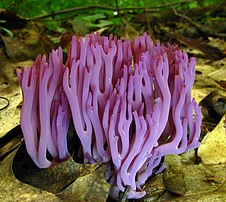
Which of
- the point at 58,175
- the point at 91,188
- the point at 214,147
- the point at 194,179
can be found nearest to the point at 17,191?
the point at 58,175

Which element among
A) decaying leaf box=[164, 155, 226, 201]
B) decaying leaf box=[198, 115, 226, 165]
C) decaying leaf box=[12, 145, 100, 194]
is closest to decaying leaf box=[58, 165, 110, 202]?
decaying leaf box=[12, 145, 100, 194]

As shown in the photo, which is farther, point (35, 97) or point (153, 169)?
point (153, 169)

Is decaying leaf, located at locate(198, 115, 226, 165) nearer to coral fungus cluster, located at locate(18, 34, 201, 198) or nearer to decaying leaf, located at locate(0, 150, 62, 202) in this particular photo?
coral fungus cluster, located at locate(18, 34, 201, 198)

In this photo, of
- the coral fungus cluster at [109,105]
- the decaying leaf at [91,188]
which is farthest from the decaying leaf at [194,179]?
the decaying leaf at [91,188]

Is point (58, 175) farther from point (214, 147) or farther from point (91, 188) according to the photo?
point (214, 147)

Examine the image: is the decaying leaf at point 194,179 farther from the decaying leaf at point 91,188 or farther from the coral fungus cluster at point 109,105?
the decaying leaf at point 91,188

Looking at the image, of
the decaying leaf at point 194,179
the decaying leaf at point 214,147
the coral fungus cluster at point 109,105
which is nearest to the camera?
the coral fungus cluster at point 109,105

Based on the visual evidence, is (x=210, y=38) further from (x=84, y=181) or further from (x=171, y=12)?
(x=84, y=181)

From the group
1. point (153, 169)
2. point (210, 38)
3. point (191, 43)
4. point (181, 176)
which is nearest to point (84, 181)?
point (153, 169)

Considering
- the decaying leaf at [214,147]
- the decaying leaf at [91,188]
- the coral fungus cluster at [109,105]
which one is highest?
the coral fungus cluster at [109,105]
